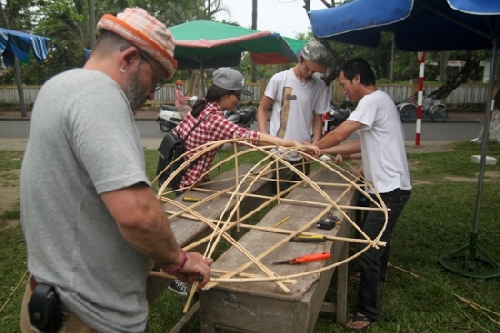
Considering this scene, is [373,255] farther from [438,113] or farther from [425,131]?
[438,113]

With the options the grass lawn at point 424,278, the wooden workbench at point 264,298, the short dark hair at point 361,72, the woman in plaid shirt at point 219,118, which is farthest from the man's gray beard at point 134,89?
the grass lawn at point 424,278

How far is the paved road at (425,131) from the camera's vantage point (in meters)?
11.0

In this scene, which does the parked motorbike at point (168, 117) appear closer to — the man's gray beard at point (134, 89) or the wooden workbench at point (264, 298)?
the wooden workbench at point (264, 298)

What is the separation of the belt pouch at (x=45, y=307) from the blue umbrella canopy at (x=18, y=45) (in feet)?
19.1

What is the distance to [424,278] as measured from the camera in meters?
3.50

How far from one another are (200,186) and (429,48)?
276 cm

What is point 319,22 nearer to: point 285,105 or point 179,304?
point 285,105

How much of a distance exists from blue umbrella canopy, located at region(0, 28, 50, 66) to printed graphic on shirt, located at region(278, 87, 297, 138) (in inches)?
178

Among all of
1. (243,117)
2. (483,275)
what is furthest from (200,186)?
(243,117)

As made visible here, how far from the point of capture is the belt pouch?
4.00ft

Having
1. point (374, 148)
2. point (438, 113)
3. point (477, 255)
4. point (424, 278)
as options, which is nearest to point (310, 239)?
point (374, 148)

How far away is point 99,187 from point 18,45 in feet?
22.5

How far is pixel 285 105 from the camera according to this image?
11.9 ft

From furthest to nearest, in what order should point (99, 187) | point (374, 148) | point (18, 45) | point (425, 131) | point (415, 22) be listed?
point (425, 131) < point (18, 45) < point (415, 22) < point (374, 148) < point (99, 187)
